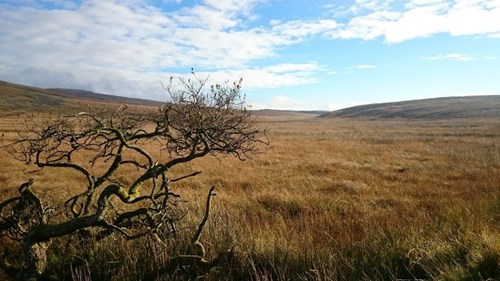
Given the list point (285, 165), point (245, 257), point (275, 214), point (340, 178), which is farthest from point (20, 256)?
point (285, 165)

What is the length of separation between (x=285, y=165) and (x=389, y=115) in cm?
10789

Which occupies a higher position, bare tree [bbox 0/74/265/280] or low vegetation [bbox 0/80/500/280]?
bare tree [bbox 0/74/265/280]

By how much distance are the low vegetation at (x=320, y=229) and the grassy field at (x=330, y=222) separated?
0.02 metres

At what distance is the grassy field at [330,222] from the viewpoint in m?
5.18

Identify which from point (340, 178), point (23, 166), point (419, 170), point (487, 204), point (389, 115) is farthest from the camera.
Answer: point (389, 115)

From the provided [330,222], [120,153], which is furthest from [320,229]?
[120,153]

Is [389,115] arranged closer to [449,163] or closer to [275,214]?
[449,163]

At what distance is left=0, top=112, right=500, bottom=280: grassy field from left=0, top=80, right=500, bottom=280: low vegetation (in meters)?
0.02

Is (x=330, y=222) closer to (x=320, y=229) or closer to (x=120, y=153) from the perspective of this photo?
(x=320, y=229)

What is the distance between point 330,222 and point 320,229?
387mm

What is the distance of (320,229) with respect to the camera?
761cm

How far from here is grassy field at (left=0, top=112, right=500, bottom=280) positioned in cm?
A: 518

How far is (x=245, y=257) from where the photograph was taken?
17.8 feet

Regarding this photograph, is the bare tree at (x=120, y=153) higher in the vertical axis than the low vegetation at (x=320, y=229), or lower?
higher
